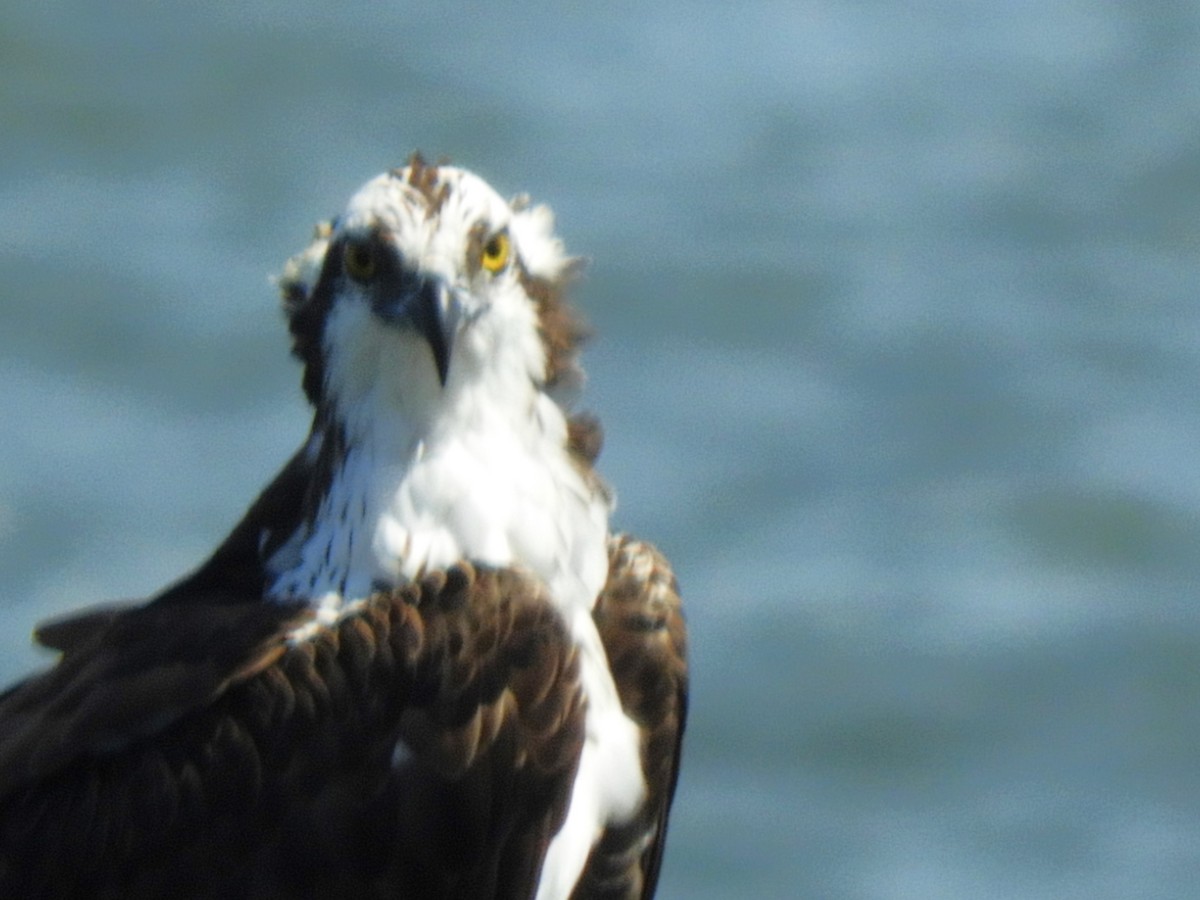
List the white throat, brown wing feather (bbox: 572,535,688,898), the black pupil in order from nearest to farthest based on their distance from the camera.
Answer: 1. the black pupil
2. the white throat
3. brown wing feather (bbox: 572,535,688,898)

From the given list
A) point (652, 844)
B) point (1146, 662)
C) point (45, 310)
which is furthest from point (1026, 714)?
point (652, 844)

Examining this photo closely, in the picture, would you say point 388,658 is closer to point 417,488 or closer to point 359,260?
point 417,488

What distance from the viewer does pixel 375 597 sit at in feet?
23.8

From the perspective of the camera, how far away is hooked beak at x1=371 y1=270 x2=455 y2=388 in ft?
23.3

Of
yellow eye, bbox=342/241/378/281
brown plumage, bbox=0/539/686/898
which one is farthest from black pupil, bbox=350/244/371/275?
brown plumage, bbox=0/539/686/898

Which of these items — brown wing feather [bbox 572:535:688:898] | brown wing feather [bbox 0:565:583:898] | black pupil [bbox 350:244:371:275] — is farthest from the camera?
brown wing feather [bbox 572:535:688:898]

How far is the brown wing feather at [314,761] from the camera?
23.3 ft

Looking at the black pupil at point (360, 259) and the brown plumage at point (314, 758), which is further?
the black pupil at point (360, 259)

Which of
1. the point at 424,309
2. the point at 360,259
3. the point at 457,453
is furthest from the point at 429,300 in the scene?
the point at 457,453

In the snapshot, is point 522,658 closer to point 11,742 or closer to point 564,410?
point 564,410

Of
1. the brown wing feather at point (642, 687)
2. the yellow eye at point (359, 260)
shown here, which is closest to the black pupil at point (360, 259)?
the yellow eye at point (359, 260)

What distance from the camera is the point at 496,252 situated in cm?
733

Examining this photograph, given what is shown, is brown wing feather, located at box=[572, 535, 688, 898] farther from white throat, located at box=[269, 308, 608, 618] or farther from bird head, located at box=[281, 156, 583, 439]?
bird head, located at box=[281, 156, 583, 439]

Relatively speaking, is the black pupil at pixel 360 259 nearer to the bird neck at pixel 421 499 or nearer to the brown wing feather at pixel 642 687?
the bird neck at pixel 421 499
